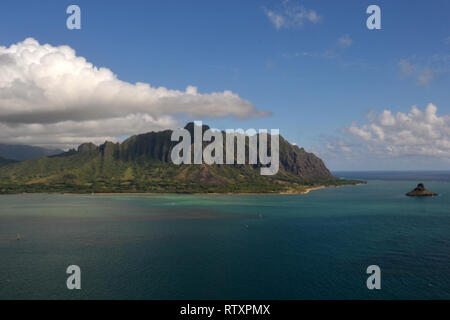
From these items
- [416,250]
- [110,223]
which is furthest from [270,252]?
[110,223]

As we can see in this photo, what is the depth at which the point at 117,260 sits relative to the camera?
112 m

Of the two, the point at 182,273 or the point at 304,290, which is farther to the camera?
the point at 182,273

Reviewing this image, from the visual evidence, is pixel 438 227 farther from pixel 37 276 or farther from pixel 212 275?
pixel 37 276

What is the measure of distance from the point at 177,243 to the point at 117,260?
31500 millimetres

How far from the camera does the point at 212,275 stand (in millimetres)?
96625

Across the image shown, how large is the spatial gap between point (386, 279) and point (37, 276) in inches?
4191
